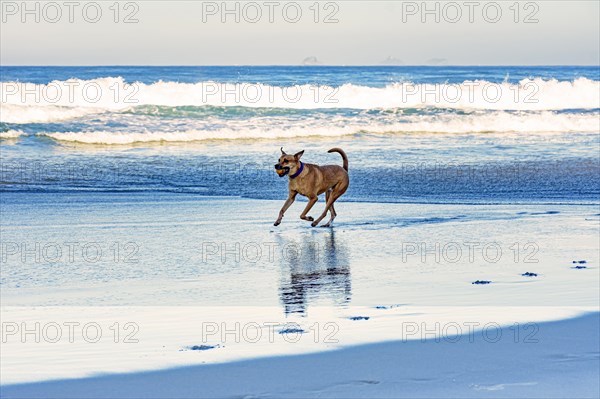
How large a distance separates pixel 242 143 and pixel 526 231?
11.0 meters

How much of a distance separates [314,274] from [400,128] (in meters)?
15.5

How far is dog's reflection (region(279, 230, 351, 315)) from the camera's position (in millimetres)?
6445

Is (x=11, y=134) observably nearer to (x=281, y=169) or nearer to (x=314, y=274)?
(x=281, y=169)

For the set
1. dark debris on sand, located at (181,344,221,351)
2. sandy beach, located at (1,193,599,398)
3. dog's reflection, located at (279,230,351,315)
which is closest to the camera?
sandy beach, located at (1,193,599,398)

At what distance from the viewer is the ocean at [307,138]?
13.4 metres

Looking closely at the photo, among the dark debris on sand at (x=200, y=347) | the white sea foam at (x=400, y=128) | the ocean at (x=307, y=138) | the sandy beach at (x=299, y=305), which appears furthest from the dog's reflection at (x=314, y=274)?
the white sea foam at (x=400, y=128)

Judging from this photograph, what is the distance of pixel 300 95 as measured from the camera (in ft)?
98.6

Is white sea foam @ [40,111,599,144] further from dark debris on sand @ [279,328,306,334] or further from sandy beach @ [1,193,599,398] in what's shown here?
dark debris on sand @ [279,328,306,334]

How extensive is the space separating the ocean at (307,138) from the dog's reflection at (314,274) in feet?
10.9

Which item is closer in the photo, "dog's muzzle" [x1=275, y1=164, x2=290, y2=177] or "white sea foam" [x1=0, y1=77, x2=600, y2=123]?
→ "dog's muzzle" [x1=275, y1=164, x2=290, y2=177]

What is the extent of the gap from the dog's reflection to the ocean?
3.33 metres

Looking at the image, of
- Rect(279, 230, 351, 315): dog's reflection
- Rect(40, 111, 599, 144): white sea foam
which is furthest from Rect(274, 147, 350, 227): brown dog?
Rect(40, 111, 599, 144): white sea foam

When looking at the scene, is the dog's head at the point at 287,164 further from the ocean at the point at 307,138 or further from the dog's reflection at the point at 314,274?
the ocean at the point at 307,138

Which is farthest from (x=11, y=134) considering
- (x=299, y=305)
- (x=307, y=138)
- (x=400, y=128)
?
(x=299, y=305)
